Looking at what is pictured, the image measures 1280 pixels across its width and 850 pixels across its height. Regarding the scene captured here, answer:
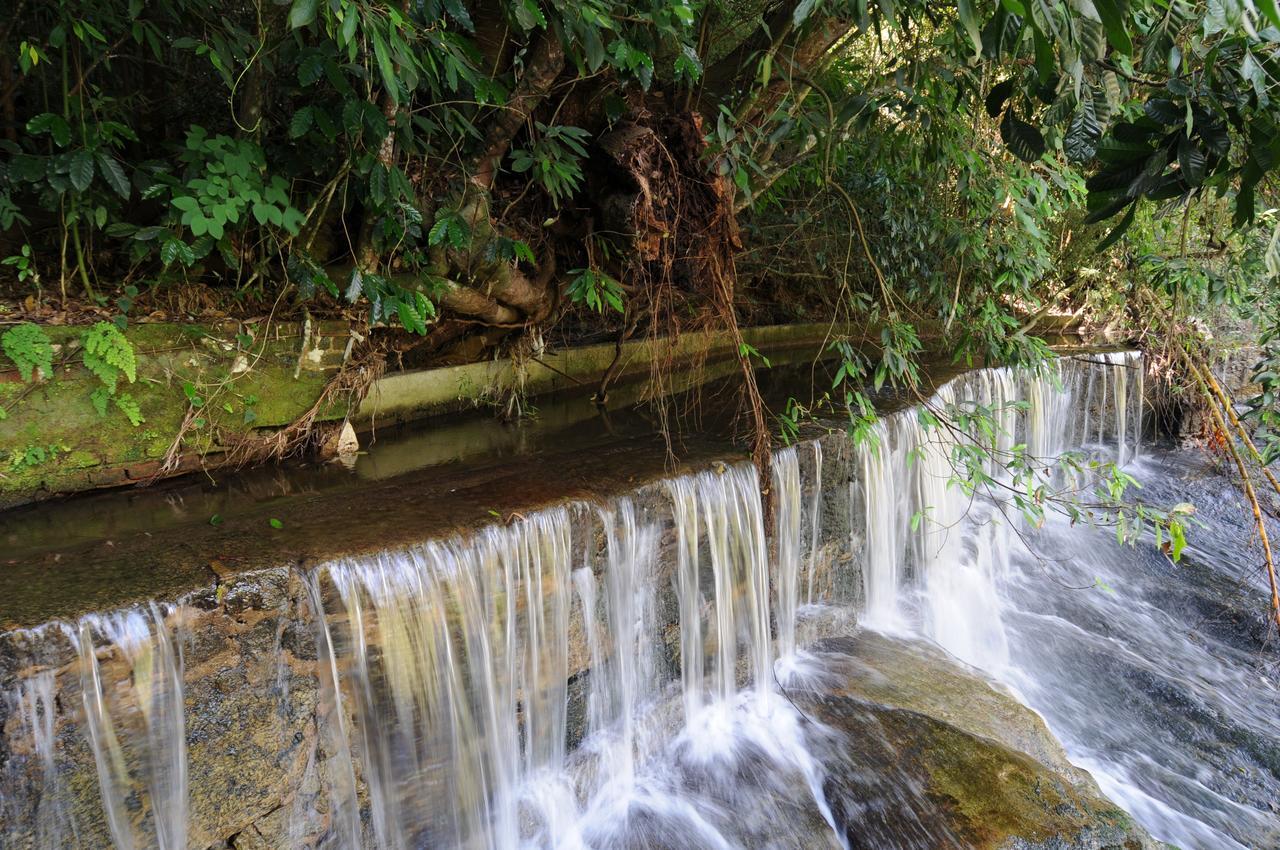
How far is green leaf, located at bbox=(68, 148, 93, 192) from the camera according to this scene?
357cm

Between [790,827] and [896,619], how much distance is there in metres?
2.45

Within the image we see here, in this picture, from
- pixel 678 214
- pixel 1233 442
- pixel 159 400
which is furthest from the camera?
pixel 1233 442

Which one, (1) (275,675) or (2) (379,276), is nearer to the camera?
(1) (275,675)

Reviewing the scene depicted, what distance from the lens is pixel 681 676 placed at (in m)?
4.45

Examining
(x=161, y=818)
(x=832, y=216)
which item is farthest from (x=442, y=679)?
(x=832, y=216)

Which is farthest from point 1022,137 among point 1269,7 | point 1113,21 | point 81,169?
point 81,169

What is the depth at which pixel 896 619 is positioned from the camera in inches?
228

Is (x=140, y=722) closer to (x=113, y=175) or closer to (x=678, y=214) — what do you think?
(x=113, y=175)

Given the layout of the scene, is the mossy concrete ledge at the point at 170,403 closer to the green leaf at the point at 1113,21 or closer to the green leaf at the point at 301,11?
the green leaf at the point at 301,11

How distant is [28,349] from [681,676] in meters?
3.95

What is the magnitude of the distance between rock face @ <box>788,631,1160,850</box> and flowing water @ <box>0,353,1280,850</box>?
0.05 metres

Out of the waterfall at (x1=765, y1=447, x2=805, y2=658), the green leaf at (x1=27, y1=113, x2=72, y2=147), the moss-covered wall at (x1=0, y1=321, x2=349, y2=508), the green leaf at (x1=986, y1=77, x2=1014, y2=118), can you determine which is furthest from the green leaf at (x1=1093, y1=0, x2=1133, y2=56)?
the moss-covered wall at (x1=0, y1=321, x2=349, y2=508)

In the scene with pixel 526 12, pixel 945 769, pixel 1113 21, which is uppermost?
pixel 526 12

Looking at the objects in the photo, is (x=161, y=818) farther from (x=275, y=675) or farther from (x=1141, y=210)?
(x=1141, y=210)
